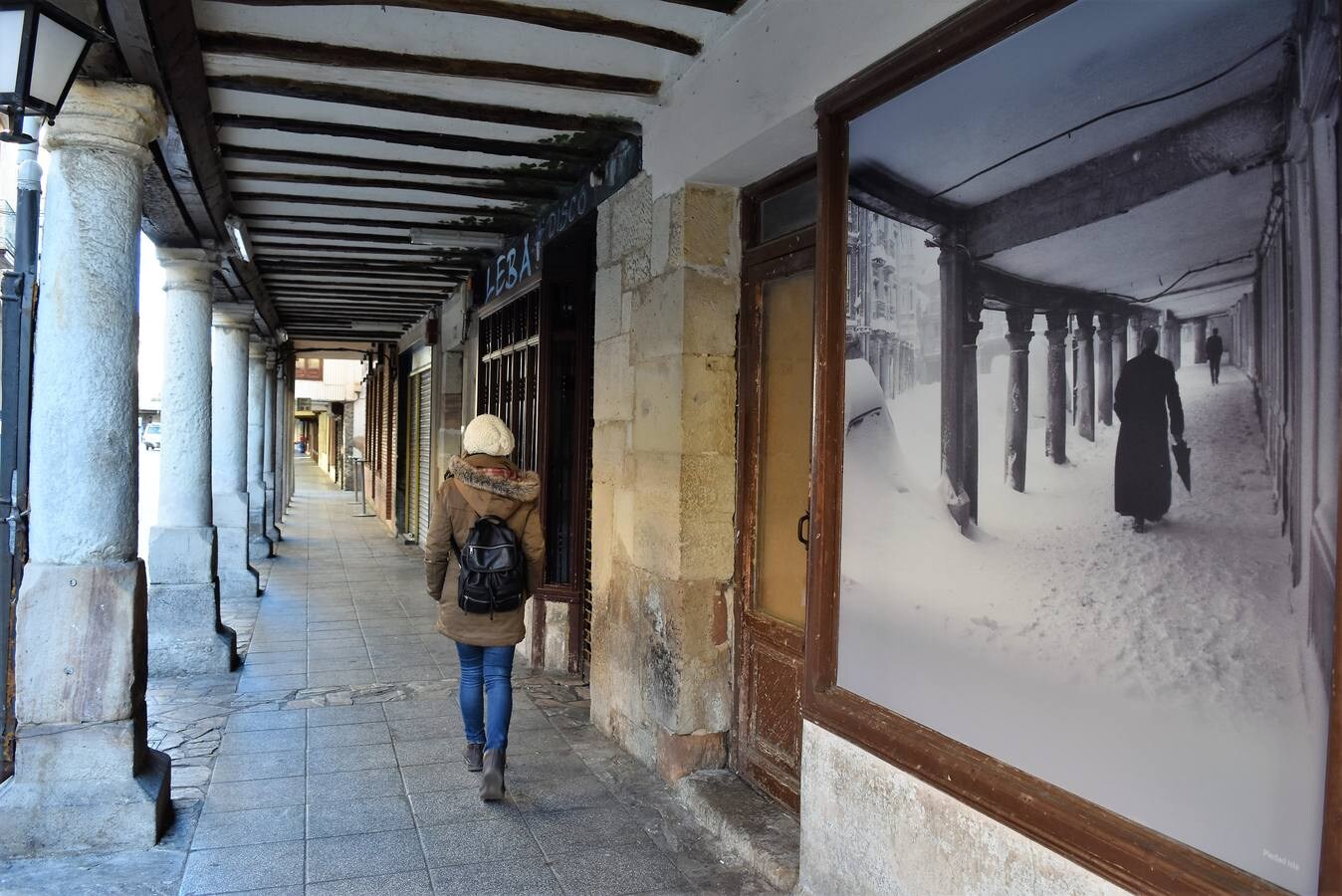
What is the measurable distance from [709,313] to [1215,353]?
2561 mm

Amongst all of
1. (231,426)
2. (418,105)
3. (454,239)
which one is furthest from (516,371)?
(231,426)

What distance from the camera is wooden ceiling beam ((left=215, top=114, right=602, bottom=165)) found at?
4.77 meters

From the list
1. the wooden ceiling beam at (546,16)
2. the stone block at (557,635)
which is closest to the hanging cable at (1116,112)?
the wooden ceiling beam at (546,16)

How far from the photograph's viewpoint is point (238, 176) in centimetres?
577

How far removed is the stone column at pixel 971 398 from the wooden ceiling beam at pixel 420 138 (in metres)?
3.23

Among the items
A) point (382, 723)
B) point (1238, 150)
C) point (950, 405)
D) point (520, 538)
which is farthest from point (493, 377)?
point (1238, 150)

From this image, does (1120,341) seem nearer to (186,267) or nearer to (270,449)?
(186,267)

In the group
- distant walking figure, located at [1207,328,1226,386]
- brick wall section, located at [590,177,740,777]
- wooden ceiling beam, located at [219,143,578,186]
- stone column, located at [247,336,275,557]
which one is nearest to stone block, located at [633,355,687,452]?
brick wall section, located at [590,177,740,777]

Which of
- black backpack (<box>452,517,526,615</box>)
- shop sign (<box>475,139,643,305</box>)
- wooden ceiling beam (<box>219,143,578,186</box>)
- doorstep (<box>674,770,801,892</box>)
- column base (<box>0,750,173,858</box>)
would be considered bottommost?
doorstep (<box>674,770,801,892</box>)

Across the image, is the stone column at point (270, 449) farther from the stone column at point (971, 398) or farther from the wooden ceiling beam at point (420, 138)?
the stone column at point (971, 398)

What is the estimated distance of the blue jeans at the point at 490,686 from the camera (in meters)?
4.10

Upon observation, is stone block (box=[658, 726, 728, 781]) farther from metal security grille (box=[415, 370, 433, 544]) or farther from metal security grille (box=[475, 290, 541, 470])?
metal security grille (box=[415, 370, 433, 544])

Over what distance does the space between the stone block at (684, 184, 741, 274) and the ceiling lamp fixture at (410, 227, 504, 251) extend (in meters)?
3.45

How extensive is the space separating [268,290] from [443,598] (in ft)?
25.4
